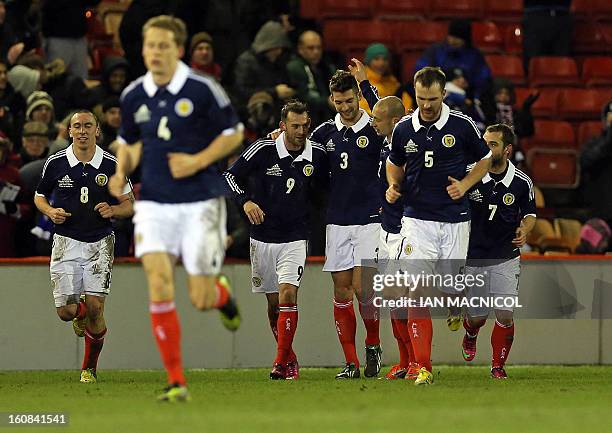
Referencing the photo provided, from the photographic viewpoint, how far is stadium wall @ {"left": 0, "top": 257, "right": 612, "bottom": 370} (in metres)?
13.7

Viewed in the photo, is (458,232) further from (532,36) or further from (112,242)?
(532,36)

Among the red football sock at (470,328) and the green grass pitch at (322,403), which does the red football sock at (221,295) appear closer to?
the green grass pitch at (322,403)

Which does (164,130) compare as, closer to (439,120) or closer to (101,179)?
(439,120)

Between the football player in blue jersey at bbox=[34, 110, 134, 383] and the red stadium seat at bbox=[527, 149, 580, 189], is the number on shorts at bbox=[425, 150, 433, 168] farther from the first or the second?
the red stadium seat at bbox=[527, 149, 580, 189]

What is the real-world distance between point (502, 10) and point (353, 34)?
2.32 meters

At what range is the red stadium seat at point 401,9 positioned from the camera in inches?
758

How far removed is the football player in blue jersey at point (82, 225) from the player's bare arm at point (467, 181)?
273cm

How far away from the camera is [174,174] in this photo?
8.91 meters

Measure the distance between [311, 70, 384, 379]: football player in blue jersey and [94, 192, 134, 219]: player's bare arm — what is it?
1.71 meters

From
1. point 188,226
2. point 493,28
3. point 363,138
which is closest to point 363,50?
point 493,28

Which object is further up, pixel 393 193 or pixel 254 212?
pixel 393 193

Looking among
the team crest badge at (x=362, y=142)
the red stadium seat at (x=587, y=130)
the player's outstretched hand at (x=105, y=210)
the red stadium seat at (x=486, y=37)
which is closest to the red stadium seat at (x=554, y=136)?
the red stadium seat at (x=587, y=130)

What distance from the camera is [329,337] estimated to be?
46.1 ft

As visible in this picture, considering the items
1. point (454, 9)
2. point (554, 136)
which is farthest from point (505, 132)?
point (454, 9)
